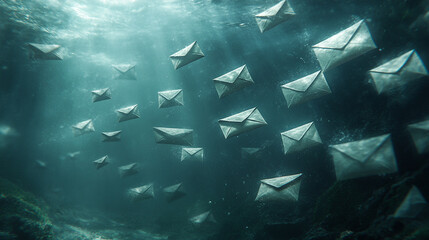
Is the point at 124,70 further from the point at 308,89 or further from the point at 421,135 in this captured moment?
the point at 421,135

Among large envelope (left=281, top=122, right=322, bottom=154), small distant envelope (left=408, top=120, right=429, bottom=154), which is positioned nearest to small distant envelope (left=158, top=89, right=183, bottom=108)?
large envelope (left=281, top=122, right=322, bottom=154)

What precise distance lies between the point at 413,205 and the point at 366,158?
4.32 feet

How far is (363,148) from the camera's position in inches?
185

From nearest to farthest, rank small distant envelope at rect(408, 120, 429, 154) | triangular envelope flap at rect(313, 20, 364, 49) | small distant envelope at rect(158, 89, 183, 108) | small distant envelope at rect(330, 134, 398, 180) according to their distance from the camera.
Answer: small distant envelope at rect(408, 120, 429, 154) < small distant envelope at rect(330, 134, 398, 180) < triangular envelope flap at rect(313, 20, 364, 49) < small distant envelope at rect(158, 89, 183, 108)

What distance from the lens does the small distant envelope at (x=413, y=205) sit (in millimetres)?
4160

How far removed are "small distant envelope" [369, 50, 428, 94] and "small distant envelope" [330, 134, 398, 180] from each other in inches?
59.2

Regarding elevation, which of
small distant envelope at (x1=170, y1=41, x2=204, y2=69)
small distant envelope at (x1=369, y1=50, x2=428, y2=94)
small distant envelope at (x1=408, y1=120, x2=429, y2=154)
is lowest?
small distant envelope at (x1=408, y1=120, x2=429, y2=154)

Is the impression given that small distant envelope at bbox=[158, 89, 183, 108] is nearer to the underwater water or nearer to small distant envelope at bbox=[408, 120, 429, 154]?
the underwater water

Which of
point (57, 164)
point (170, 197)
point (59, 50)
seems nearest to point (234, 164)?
point (170, 197)

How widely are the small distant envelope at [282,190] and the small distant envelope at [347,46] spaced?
11.8ft

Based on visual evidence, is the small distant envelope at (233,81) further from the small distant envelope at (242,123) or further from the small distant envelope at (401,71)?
the small distant envelope at (401,71)

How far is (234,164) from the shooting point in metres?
9.52

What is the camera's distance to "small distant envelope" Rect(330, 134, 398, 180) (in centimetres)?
448

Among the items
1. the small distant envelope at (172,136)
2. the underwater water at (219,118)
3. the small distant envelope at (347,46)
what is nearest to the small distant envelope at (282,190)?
the underwater water at (219,118)
